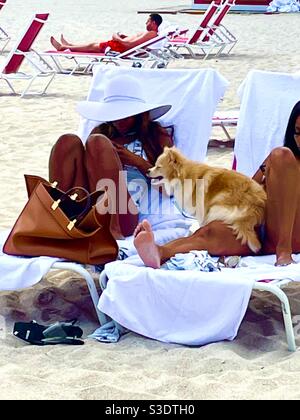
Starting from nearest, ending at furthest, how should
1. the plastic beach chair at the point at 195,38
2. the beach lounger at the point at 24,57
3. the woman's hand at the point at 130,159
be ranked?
the woman's hand at the point at 130,159 < the beach lounger at the point at 24,57 < the plastic beach chair at the point at 195,38

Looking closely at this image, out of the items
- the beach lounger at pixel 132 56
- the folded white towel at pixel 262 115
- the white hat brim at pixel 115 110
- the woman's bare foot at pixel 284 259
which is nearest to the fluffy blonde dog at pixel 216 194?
the woman's bare foot at pixel 284 259

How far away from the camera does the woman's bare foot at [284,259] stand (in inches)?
138

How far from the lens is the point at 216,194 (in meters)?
3.60

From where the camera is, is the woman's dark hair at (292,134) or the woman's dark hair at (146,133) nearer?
the woman's dark hair at (292,134)

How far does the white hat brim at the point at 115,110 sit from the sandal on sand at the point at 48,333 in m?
1.10

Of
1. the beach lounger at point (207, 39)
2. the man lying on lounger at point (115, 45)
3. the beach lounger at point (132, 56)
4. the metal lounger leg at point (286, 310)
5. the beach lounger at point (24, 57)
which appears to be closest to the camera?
the metal lounger leg at point (286, 310)

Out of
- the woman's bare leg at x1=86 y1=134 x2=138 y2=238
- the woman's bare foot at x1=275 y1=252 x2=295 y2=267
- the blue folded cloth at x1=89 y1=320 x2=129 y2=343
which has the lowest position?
the blue folded cloth at x1=89 y1=320 x2=129 y2=343

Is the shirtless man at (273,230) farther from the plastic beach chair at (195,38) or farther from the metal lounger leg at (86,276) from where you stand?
the plastic beach chair at (195,38)

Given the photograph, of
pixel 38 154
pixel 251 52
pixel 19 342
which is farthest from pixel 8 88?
pixel 19 342

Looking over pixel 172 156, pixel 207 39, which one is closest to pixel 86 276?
pixel 172 156

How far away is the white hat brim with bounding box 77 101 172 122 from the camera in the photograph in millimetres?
4074

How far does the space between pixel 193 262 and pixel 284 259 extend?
37 cm

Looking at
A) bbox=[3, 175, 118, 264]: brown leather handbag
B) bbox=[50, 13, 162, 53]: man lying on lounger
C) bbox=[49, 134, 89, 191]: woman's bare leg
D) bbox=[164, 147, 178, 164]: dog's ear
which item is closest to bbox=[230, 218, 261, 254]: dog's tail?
bbox=[164, 147, 178, 164]: dog's ear

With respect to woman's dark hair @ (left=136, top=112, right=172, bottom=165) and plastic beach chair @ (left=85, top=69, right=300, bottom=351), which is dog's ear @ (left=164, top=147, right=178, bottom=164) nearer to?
woman's dark hair @ (left=136, top=112, right=172, bottom=165)
